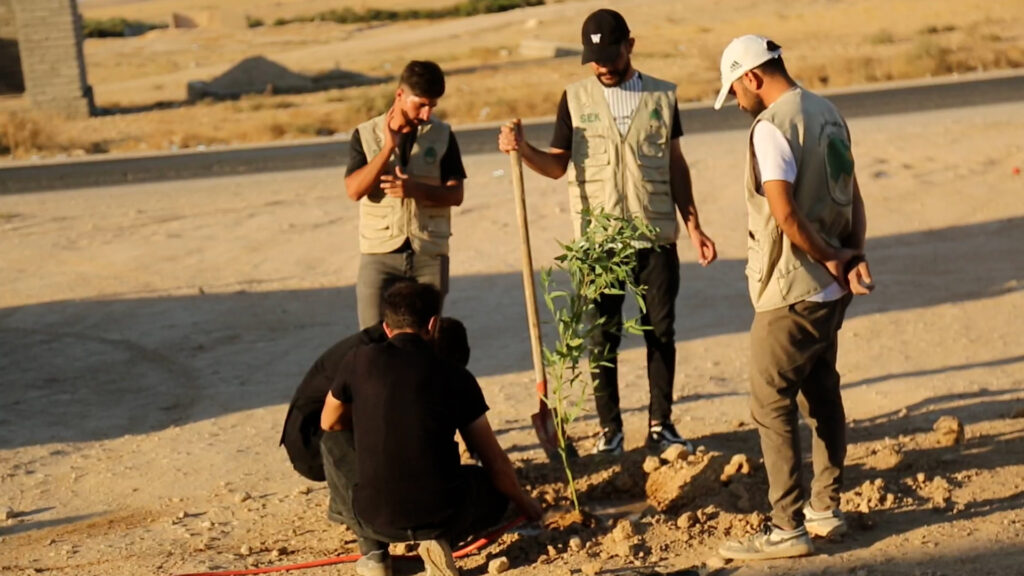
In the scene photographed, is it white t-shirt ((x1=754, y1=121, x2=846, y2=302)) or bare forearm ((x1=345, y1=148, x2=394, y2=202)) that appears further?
bare forearm ((x1=345, y1=148, x2=394, y2=202))

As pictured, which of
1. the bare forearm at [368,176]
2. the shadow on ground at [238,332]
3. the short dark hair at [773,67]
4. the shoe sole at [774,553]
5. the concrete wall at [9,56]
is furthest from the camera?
the concrete wall at [9,56]

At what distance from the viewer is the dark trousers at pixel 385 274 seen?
6043 mm

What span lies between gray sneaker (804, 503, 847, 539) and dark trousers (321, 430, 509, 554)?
108 centimetres

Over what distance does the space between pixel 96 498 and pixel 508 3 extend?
6066 centimetres

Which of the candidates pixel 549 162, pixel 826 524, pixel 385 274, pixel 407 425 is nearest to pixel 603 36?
pixel 549 162

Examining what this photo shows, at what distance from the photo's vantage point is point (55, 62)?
92.1 feet

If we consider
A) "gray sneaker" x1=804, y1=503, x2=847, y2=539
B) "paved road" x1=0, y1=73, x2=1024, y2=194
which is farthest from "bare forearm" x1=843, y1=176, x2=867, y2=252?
"paved road" x1=0, y1=73, x2=1024, y2=194

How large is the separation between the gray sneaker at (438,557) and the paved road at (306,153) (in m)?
13.7

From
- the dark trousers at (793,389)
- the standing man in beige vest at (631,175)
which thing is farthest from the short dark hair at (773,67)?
the standing man in beige vest at (631,175)

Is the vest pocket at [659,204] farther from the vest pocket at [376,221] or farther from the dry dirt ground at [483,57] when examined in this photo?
the dry dirt ground at [483,57]

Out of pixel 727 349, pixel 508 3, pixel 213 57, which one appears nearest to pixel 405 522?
pixel 727 349

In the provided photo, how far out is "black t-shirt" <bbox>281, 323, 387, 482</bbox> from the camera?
5078mm

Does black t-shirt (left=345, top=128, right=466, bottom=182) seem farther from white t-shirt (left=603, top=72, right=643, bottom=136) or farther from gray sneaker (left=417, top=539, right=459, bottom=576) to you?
gray sneaker (left=417, top=539, right=459, bottom=576)

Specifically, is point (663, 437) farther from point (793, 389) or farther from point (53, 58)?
point (53, 58)
